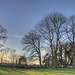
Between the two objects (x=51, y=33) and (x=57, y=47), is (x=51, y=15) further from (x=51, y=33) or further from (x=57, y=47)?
(x=57, y=47)

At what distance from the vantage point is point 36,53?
1211 inches

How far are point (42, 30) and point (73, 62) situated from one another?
12.0m

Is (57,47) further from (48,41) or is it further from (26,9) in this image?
(26,9)

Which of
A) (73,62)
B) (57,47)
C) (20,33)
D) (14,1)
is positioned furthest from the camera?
(20,33)

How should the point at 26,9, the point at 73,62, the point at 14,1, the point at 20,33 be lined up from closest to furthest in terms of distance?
1. the point at 14,1
2. the point at 26,9
3. the point at 73,62
4. the point at 20,33

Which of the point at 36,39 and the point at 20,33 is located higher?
the point at 20,33

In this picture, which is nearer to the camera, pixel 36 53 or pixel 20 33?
pixel 36 53

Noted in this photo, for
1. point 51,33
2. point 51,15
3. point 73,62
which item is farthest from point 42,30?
point 73,62

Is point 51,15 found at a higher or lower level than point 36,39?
higher

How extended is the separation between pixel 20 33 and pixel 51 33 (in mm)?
9942

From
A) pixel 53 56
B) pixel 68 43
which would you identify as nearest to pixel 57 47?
pixel 53 56

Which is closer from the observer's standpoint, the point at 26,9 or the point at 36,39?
the point at 26,9

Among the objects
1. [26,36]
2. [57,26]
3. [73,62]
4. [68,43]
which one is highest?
[57,26]

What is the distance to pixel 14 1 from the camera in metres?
19.5
